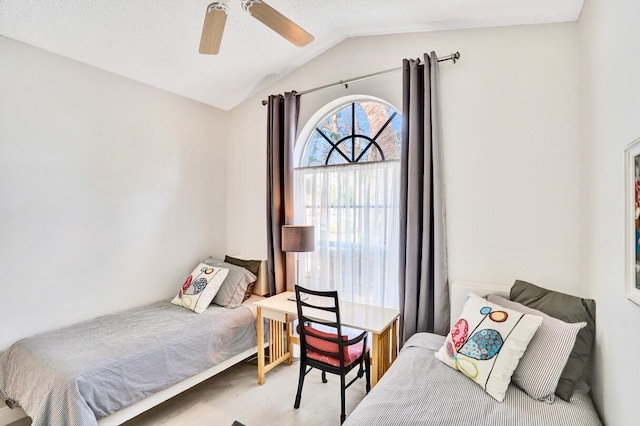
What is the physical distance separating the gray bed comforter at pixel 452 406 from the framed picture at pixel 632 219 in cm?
64

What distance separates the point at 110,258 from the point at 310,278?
1777mm

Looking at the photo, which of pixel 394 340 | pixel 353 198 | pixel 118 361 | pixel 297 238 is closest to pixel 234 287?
pixel 297 238

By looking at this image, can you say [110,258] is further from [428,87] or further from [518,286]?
[518,286]

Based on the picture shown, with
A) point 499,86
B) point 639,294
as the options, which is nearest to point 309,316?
point 639,294

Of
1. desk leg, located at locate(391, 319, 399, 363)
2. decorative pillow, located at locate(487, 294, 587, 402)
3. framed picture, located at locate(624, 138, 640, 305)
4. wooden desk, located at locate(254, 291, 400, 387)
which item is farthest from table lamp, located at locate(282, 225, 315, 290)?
framed picture, located at locate(624, 138, 640, 305)

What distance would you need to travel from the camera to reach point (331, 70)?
298 centimetres

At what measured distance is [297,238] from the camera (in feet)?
8.84

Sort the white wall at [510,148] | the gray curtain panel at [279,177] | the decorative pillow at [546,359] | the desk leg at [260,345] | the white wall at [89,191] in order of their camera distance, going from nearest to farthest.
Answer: the decorative pillow at [546,359] → the white wall at [510,148] → the white wall at [89,191] → the desk leg at [260,345] → the gray curtain panel at [279,177]

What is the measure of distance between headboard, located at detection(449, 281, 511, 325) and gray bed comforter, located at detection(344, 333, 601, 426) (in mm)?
543

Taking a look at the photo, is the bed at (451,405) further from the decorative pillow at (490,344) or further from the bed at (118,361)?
the bed at (118,361)

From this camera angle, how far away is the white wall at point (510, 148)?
→ 199 cm

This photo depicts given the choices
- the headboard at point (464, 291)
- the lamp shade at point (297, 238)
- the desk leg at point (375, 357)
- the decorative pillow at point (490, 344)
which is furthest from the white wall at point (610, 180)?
the lamp shade at point (297, 238)

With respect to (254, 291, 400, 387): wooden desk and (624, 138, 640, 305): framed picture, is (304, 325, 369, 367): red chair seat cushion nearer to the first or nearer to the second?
(254, 291, 400, 387): wooden desk

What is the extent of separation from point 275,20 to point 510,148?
1.71 m
